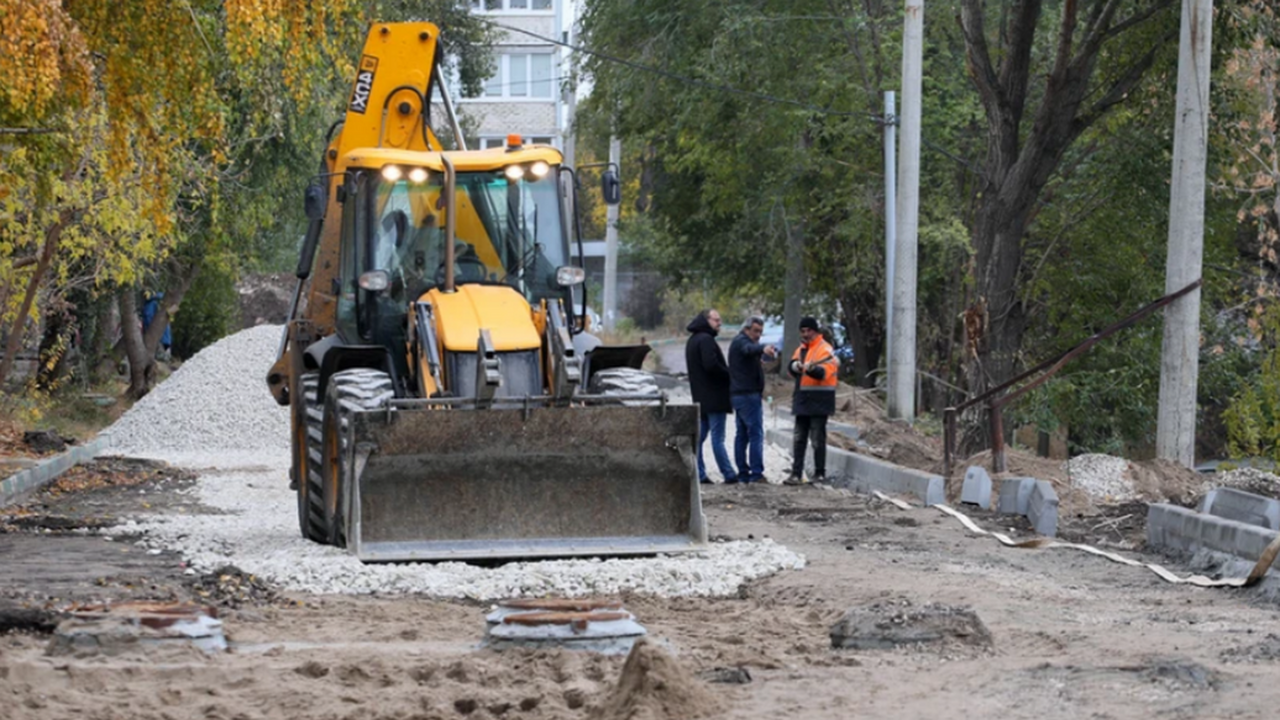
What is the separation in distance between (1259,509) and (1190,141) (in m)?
5.53

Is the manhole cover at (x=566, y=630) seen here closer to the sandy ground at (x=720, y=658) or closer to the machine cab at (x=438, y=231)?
the sandy ground at (x=720, y=658)

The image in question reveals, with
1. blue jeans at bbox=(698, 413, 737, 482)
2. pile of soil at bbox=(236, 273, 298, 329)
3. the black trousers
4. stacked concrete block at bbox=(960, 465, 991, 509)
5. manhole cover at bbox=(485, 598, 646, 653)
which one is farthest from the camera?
pile of soil at bbox=(236, 273, 298, 329)

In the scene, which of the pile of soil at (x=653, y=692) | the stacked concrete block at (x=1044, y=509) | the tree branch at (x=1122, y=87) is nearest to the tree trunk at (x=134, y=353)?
the tree branch at (x=1122, y=87)

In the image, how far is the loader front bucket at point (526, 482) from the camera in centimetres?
1222

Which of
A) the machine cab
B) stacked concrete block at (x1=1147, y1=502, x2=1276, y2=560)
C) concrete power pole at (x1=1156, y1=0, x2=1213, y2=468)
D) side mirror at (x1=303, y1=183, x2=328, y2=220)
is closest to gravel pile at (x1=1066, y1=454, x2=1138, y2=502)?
concrete power pole at (x1=1156, y1=0, x2=1213, y2=468)

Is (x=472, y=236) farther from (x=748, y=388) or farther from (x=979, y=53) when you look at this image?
(x=979, y=53)

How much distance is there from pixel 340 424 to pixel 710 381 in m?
7.95

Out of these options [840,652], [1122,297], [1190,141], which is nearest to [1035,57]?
[1122,297]

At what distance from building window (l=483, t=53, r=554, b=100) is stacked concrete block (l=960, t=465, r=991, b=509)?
60320 mm

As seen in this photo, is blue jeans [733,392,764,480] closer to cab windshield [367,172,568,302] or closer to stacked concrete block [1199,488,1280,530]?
cab windshield [367,172,568,302]

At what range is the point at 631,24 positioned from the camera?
3384 centimetres

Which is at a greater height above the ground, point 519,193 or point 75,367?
point 519,193

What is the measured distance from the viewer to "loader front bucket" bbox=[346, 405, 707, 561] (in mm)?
12219

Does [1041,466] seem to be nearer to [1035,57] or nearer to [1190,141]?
[1190,141]
